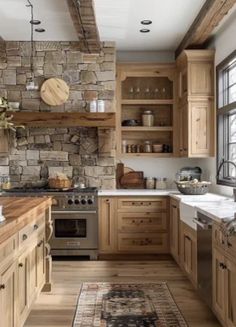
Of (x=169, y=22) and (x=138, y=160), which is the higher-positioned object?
(x=169, y=22)

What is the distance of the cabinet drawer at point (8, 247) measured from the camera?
2425 millimetres

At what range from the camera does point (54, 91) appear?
6.12 meters

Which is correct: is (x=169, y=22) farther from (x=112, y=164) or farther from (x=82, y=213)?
(x=82, y=213)

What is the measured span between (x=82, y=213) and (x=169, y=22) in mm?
2677

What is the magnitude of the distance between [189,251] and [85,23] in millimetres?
2781

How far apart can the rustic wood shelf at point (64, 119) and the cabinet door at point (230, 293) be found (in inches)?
129

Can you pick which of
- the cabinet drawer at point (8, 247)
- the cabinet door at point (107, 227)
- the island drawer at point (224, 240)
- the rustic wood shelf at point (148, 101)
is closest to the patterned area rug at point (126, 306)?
the island drawer at point (224, 240)

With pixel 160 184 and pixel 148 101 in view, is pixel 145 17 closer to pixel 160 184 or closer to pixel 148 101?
pixel 148 101

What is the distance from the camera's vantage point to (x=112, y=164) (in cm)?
625

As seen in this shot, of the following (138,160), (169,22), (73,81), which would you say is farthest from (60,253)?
(169,22)

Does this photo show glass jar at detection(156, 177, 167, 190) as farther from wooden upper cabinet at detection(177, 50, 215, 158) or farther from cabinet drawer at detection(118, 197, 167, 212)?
wooden upper cabinet at detection(177, 50, 215, 158)

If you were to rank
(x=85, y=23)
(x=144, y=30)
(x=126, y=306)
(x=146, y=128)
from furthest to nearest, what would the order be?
(x=146, y=128) → (x=144, y=30) → (x=85, y=23) → (x=126, y=306)

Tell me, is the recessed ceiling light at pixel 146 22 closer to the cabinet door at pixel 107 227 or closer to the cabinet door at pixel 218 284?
the cabinet door at pixel 107 227

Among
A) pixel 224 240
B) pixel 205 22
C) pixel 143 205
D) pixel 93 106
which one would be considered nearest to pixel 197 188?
pixel 143 205
